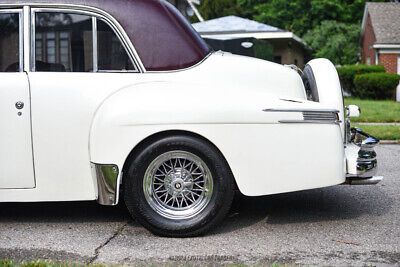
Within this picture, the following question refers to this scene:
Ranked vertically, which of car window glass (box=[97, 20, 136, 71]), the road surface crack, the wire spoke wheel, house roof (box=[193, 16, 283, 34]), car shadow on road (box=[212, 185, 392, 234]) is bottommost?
car shadow on road (box=[212, 185, 392, 234])

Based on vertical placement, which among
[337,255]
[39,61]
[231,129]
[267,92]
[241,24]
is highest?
[241,24]

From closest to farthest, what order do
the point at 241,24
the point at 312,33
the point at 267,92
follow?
the point at 267,92 → the point at 241,24 → the point at 312,33

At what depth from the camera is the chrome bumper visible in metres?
4.29

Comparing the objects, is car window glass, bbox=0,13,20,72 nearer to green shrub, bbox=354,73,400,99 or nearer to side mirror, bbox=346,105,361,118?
side mirror, bbox=346,105,361,118

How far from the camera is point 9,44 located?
13.8ft

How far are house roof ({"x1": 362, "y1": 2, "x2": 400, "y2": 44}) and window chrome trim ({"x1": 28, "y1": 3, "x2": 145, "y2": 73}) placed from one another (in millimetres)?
24989

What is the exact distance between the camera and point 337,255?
3723 mm

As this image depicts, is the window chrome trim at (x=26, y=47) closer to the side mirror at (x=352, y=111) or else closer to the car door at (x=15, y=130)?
the car door at (x=15, y=130)

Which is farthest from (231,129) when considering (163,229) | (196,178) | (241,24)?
(241,24)

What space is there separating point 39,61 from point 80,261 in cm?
162

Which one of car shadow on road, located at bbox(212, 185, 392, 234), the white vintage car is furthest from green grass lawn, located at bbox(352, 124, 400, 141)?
the white vintage car

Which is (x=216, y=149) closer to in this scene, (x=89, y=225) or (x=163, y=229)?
(x=163, y=229)

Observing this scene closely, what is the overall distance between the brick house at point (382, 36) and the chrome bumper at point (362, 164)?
739 inches

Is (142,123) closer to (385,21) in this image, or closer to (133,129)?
(133,129)
